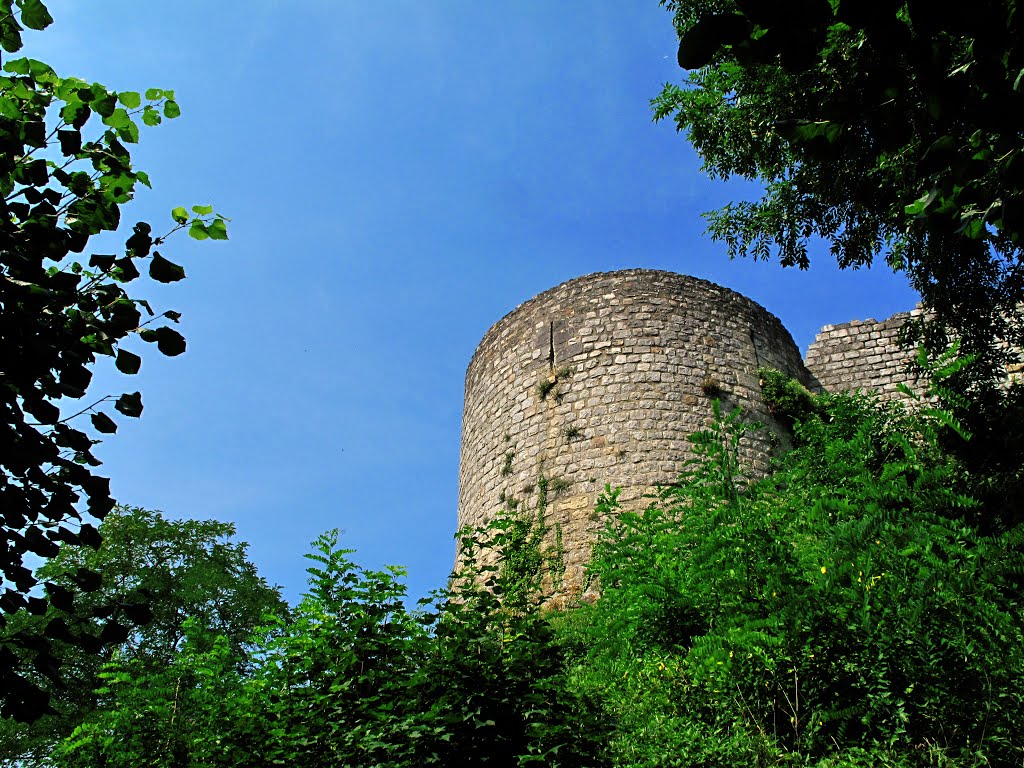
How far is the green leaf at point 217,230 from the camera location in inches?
127

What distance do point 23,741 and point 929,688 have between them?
1085 cm

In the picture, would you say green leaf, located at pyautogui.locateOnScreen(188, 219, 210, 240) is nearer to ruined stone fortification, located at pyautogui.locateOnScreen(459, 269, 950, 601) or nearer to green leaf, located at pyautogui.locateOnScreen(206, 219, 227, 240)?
green leaf, located at pyautogui.locateOnScreen(206, 219, 227, 240)

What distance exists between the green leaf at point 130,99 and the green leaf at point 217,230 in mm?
556

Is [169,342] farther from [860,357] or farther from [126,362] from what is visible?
[860,357]

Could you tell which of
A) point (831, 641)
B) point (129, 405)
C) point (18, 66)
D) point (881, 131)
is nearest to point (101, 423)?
point (129, 405)

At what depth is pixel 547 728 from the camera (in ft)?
10.5

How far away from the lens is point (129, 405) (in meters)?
3.16

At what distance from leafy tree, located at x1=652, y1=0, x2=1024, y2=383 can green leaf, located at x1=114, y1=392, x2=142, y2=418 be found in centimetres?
234

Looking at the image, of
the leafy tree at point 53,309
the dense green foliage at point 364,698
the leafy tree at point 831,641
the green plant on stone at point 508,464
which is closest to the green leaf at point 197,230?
the leafy tree at point 53,309

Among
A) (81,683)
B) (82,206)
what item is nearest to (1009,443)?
(82,206)

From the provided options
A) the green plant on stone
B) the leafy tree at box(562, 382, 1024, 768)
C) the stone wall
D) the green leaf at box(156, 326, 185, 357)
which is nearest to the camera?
the green leaf at box(156, 326, 185, 357)

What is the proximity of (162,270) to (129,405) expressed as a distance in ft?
1.75

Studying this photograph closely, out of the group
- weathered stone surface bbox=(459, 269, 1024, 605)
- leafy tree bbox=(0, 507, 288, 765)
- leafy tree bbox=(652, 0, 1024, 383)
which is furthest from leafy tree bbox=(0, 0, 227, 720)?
leafy tree bbox=(0, 507, 288, 765)

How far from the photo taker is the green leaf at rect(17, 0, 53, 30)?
9.71ft
